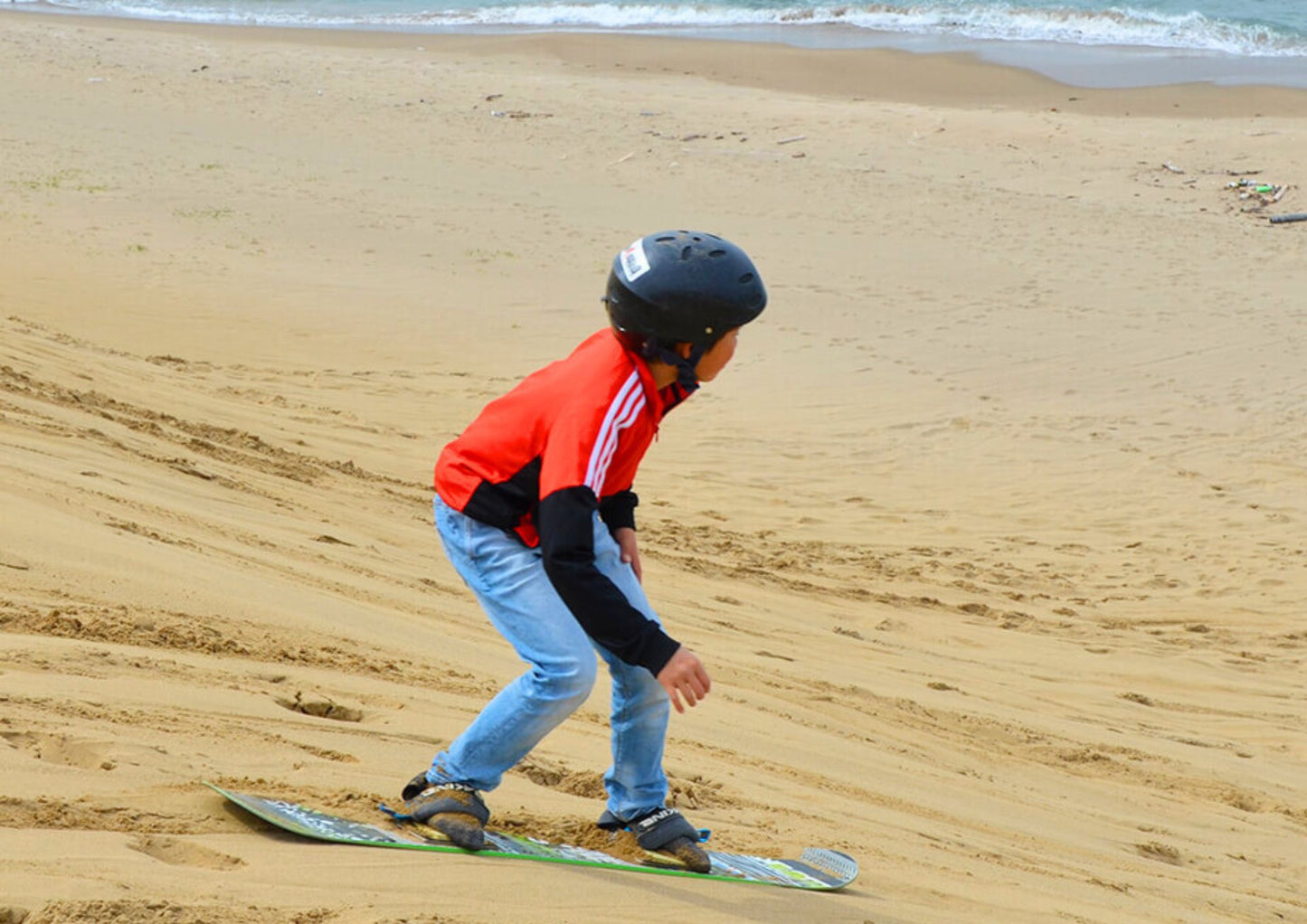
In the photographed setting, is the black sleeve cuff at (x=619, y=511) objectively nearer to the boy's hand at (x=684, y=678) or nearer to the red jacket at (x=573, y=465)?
the red jacket at (x=573, y=465)

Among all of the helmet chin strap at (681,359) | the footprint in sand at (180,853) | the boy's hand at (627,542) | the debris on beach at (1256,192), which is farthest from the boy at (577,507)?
the debris on beach at (1256,192)

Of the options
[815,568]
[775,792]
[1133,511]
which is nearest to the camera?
[775,792]

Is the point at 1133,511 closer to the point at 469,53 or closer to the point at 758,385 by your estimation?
the point at 758,385

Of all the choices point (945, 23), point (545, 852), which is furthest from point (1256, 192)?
point (945, 23)

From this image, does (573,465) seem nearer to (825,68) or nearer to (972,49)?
(825,68)

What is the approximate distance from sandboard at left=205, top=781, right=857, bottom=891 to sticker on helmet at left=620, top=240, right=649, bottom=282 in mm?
1346

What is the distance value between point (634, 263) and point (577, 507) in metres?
0.59

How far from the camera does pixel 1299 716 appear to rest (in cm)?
668

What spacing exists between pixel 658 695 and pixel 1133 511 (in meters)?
7.07

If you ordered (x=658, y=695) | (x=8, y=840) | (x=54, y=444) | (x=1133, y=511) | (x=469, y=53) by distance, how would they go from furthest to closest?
1. (x=469, y=53)
2. (x=1133, y=511)
3. (x=54, y=444)
4. (x=658, y=695)
5. (x=8, y=840)

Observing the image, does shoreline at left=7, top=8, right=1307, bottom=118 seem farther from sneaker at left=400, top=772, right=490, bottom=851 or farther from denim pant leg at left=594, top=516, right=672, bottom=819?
sneaker at left=400, top=772, right=490, bottom=851

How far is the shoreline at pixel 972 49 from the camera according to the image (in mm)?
27656

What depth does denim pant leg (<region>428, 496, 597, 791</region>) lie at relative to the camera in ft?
10.4

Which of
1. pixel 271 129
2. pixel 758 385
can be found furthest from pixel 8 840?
pixel 271 129
